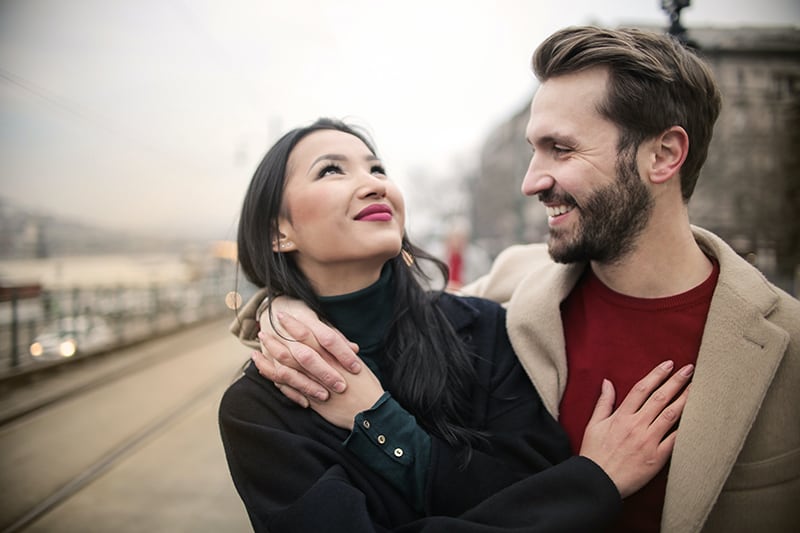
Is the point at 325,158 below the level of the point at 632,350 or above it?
above

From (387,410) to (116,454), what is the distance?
444cm

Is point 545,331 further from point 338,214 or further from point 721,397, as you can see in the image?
point 338,214

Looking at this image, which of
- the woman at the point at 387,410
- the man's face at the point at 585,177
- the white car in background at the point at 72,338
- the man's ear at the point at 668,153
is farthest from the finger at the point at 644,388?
the white car in background at the point at 72,338

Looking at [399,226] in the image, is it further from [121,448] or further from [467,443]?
[121,448]

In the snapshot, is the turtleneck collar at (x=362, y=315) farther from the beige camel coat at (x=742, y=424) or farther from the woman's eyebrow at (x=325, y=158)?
the beige camel coat at (x=742, y=424)

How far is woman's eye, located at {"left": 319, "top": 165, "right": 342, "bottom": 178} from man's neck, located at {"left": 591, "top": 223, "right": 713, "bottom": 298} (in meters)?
1.06

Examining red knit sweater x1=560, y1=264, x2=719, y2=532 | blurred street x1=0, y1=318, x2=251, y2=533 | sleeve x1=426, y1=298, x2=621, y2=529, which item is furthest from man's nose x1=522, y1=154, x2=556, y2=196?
blurred street x1=0, y1=318, x2=251, y2=533

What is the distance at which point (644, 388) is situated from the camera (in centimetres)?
158

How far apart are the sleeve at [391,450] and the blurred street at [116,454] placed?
2.44ft

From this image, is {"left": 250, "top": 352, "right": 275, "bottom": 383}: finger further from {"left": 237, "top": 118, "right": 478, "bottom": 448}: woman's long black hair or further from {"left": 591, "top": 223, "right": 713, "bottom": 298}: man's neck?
{"left": 591, "top": 223, "right": 713, "bottom": 298}: man's neck

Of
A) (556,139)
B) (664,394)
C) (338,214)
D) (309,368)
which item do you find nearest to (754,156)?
(556,139)

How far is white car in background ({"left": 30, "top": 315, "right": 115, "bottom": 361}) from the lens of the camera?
845 centimetres

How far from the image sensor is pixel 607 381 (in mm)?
1657

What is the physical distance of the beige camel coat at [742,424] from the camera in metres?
1.44
